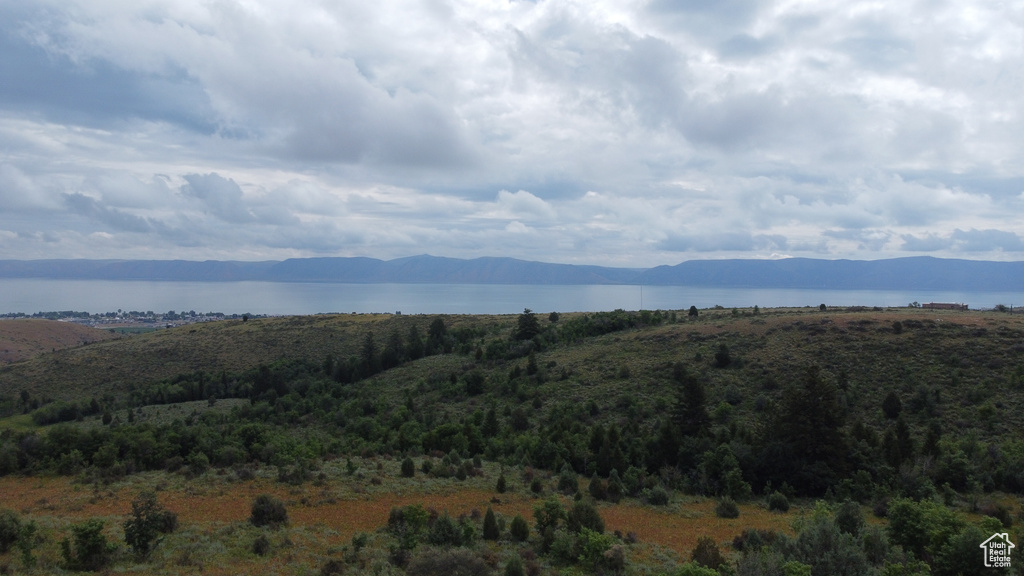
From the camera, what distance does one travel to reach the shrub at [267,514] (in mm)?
14859

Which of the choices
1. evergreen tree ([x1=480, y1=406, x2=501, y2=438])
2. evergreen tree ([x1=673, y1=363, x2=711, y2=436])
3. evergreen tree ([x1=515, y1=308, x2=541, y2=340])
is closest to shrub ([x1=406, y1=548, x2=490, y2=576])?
evergreen tree ([x1=673, y1=363, x2=711, y2=436])

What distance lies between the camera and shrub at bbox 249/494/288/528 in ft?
48.8

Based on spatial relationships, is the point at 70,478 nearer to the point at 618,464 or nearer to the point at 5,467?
the point at 5,467

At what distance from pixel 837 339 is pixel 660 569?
1199 inches

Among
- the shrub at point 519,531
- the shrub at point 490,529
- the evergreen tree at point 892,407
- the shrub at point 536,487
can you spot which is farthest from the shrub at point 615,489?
the evergreen tree at point 892,407

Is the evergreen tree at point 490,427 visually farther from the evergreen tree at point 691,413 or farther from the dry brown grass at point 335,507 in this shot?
the dry brown grass at point 335,507

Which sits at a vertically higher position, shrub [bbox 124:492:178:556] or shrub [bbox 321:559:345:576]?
shrub [bbox 124:492:178:556]

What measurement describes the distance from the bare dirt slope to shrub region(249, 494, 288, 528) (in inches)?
3676

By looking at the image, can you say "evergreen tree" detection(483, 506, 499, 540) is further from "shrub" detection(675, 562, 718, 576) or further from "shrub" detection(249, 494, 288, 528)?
"shrub" detection(675, 562, 718, 576)

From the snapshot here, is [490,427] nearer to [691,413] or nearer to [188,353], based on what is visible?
[691,413]

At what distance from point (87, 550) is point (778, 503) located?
20.0 metres

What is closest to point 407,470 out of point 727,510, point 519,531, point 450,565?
point 519,531

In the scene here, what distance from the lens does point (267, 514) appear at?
15.0 m

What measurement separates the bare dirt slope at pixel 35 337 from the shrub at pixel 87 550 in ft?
311
